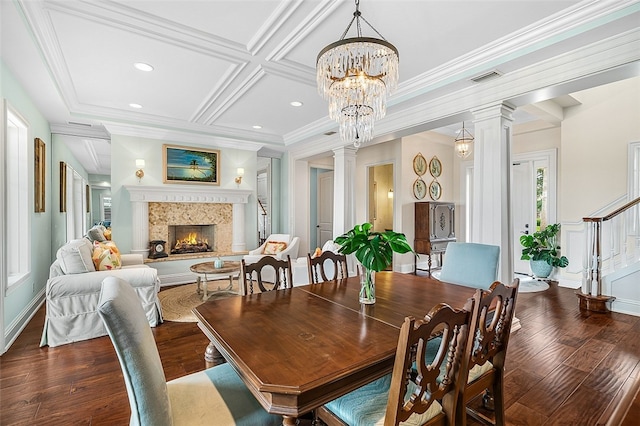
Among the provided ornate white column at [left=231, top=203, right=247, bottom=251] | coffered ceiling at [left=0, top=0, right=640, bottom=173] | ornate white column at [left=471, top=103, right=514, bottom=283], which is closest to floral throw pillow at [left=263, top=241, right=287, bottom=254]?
ornate white column at [left=231, top=203, right=247, bottom=251]

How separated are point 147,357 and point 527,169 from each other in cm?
696

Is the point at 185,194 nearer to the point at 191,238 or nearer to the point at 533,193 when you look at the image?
the point at 191,238

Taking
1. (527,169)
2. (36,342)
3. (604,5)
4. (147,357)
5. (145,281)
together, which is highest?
(604,5)

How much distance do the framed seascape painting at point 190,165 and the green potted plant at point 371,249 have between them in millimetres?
4536

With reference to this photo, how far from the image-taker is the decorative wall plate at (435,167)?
22.4 ft

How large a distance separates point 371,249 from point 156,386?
1206mm

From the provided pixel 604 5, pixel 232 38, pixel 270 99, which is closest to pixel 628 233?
pixel 604 5

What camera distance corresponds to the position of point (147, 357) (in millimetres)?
1082

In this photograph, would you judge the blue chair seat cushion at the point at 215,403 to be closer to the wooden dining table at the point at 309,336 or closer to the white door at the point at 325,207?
the wooden dining table at the point at 309,336

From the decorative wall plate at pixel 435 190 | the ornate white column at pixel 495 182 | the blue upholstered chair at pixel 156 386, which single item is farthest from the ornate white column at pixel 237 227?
the blue upholstered chair at pixel 156 386

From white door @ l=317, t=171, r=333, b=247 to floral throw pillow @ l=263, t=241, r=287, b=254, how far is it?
82.8 inches

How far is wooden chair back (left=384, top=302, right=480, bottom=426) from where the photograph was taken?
3.32 ft

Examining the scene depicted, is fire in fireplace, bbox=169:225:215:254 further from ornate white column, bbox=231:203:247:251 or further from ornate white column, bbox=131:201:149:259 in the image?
ornate white column, bbox=131:201:149:259

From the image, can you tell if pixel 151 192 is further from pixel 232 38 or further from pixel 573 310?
pixel 573 310
